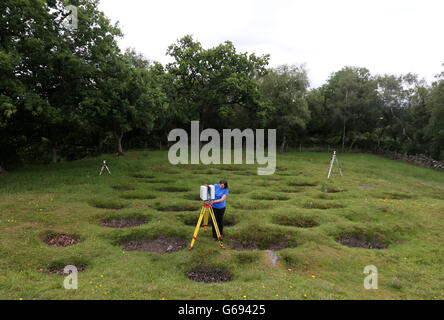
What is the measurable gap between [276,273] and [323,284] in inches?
57.3

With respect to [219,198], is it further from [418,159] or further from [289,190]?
[418,159]

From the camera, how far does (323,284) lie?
28.0 ft

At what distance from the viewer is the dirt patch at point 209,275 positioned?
30.4 feet

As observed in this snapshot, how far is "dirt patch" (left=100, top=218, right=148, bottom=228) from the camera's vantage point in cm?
1397

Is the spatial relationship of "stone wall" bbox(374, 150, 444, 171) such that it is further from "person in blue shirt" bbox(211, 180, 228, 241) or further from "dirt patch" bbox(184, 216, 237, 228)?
"person in blue shirt" bbox(211, 180, 228, 241)

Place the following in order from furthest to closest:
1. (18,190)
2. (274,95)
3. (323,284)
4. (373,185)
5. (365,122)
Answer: (365,122) < (274,95) < (373,185) < (18,190) < (323,284)

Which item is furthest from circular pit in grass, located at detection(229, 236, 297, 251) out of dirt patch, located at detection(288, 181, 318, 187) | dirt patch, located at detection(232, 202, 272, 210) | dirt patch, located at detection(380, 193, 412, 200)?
dirt patch, located at detection(288, 181, 318, 187)

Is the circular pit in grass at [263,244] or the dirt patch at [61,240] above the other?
the dirt patch at [61,240]

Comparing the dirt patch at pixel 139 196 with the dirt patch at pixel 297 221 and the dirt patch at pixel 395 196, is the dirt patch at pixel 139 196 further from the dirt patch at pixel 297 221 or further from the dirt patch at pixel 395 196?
the dirt patch at pixel 395 196

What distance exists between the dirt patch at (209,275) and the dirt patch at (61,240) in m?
5.49

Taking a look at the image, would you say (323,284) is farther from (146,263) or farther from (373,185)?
(373,185)

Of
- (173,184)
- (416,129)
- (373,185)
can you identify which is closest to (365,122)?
(416,129)

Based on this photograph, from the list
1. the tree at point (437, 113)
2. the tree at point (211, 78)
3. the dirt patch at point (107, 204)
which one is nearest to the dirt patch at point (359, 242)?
the dirt patch at point (107, 204)
